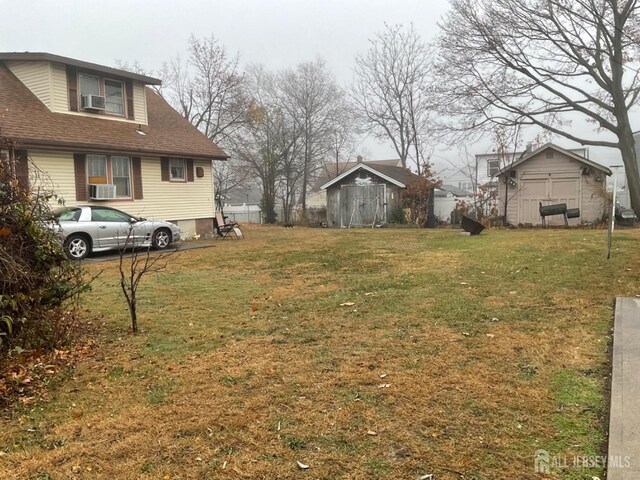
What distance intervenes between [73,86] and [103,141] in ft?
7.32

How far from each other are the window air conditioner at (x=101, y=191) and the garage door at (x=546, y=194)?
681 inches

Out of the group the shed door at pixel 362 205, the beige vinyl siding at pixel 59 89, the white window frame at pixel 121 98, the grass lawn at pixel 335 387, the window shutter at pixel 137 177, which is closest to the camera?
the grass lawn at pixel 335 387

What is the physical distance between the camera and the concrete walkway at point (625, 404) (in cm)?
248

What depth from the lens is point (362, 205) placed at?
26.5 metres

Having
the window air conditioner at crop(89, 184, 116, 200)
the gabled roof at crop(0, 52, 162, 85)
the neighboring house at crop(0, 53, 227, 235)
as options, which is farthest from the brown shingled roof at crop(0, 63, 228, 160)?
the window air conditioner at crop(89, 184, 116, 200)

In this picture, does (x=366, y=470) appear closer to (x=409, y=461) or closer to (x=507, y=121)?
(x=409, y=461)

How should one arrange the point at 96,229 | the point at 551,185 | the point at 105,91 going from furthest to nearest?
the point at 551,185
the point at 105,91
the point at 96,229

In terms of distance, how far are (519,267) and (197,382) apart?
6.66 m

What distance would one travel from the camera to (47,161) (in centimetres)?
1341

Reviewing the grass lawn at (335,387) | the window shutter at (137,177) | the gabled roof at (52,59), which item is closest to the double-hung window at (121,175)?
the window shutter at (137,177)

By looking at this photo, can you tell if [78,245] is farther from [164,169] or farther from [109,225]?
[164,169]

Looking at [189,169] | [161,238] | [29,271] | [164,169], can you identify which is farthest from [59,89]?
[29,271]

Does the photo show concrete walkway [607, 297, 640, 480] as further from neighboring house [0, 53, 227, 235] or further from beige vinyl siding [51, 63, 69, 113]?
beige vinyl siding [51, 63, 69, 113]

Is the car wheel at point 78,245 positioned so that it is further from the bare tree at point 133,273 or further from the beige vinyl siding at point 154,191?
the beige vinyl siding at point 154,191
